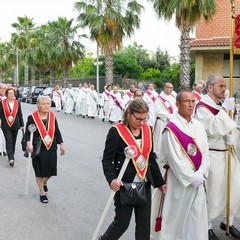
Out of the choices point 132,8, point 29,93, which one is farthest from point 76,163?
point 29,93

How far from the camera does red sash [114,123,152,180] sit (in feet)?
12.8

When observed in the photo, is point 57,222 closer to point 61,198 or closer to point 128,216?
point 61,198

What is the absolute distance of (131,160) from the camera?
3.90 meters

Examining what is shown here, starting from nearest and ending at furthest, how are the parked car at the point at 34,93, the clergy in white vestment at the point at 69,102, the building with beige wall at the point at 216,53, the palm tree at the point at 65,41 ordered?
the clergy in white vestment at the point at 69,102
the building with beige wall at the point at 216,53
the parked car at the point at 34,93
the palm tree at the point at 65,41

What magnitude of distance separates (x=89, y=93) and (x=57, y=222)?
56.0 feet

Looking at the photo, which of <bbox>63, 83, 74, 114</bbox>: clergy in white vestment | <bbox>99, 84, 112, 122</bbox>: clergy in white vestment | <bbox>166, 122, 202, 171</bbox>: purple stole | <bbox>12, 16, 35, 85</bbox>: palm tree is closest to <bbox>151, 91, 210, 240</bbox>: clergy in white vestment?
<bbox>166, 122, 202, 171</bbox>: purple stole

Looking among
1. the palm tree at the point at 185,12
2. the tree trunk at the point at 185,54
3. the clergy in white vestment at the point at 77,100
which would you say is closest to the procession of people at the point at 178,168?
the palm tree at the point at 185,12

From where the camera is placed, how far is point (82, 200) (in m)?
6.48

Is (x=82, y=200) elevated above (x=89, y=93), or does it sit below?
below

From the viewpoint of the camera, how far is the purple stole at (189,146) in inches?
167

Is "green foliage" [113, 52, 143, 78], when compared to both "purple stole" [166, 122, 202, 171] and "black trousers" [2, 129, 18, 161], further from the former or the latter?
"purple stole" [166, 122, 202, 171]

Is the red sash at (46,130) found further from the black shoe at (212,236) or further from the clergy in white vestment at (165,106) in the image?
the clergy in white vestment at (165,106)

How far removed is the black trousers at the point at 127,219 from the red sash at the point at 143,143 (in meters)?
0.22

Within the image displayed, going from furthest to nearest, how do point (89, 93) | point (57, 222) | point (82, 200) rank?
1. point (89, 93)
2. point (82, 200)
3. point (57, 222)
